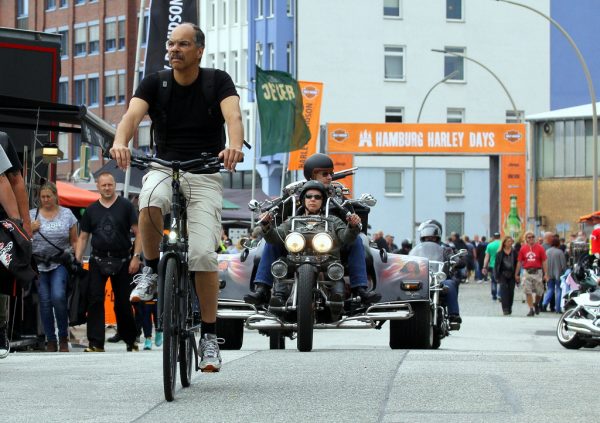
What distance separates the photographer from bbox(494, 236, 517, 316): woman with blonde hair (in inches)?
1460

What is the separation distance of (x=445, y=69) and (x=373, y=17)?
4.51 metres

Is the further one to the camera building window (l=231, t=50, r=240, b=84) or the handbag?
building window (l=231, t=50, r=240, b=84)

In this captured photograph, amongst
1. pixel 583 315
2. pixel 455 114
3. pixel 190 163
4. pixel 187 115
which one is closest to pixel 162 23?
pixel 583 315

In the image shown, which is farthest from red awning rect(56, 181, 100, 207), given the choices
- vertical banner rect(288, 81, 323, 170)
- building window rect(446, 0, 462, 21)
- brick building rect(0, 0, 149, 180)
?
brick building rect(0, 0, 149, 180)

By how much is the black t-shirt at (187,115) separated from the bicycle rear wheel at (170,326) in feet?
2.59

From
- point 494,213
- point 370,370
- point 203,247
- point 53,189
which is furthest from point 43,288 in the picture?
point 494,213

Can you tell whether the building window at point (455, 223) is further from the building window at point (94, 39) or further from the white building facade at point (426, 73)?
the building window at point (94, 39)

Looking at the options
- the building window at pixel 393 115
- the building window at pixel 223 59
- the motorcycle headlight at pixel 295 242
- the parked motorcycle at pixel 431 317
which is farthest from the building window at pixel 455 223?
the motorcycle headlight at pixel 295 242

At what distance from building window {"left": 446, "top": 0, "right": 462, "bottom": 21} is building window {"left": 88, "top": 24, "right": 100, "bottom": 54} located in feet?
65.9

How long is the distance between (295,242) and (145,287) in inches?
208

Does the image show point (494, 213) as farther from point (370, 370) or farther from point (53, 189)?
point (370, 370)

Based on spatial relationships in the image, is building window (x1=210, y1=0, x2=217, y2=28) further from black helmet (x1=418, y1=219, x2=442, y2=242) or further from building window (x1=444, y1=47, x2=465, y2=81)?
black helmet (x1=418, y1=219, x2=442, y2=242)

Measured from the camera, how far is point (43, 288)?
1736cm

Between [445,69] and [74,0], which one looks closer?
[445,69]
